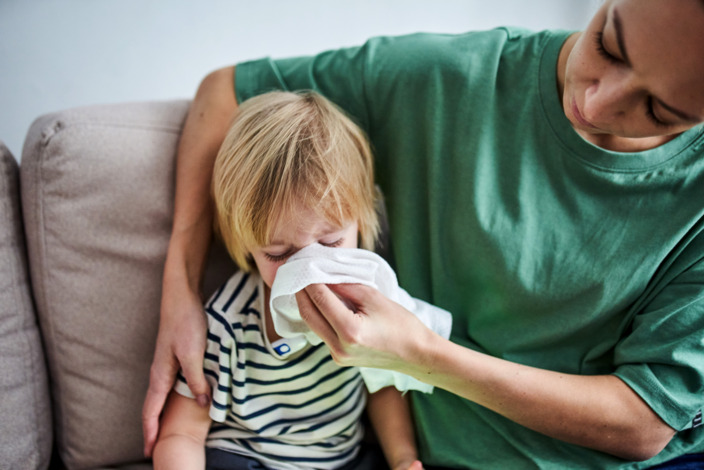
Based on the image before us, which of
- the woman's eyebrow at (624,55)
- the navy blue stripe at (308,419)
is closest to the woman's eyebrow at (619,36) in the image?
the woman's eyebrow at (624,55)

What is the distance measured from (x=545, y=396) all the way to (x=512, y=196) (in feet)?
1.28

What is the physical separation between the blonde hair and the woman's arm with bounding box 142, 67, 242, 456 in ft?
0.31

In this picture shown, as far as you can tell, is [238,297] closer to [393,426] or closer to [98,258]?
[98,258]

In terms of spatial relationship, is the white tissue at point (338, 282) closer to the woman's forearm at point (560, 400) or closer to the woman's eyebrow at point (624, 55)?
the woman's forearm at point (560, 400)

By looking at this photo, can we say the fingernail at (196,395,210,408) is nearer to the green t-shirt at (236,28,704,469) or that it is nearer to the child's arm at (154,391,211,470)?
the child's arm at (154,391,211,470)

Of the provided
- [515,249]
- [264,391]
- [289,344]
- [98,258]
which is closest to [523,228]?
[515,249]

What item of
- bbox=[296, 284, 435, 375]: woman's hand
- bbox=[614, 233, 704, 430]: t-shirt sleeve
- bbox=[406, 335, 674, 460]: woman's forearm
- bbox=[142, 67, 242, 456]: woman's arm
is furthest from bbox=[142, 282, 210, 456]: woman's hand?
bbox=[614, 233, 704, 430]: t-shirt sleeve

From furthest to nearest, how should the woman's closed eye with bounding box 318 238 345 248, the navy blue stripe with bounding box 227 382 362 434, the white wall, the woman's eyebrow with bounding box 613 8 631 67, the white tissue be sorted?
the white wall
the navy blue stripe with bounding box 227 382 362 434
the woman's closed eye with bounding box 318 238 345 248
the white tissue
the woman's eyebrow with bounding box 613 8 631 67

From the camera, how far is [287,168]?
0.91 meters

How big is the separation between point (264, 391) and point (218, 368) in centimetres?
11

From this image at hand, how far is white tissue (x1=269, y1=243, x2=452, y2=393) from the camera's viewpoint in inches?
32.7

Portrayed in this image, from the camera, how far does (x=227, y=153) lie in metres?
0.99

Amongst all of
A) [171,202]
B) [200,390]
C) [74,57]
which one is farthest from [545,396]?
[74,57]

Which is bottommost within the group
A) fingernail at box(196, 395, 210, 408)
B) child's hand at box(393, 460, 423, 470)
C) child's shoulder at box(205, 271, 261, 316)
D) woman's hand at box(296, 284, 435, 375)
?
child's hand at box(393, 460, 423, 470)
